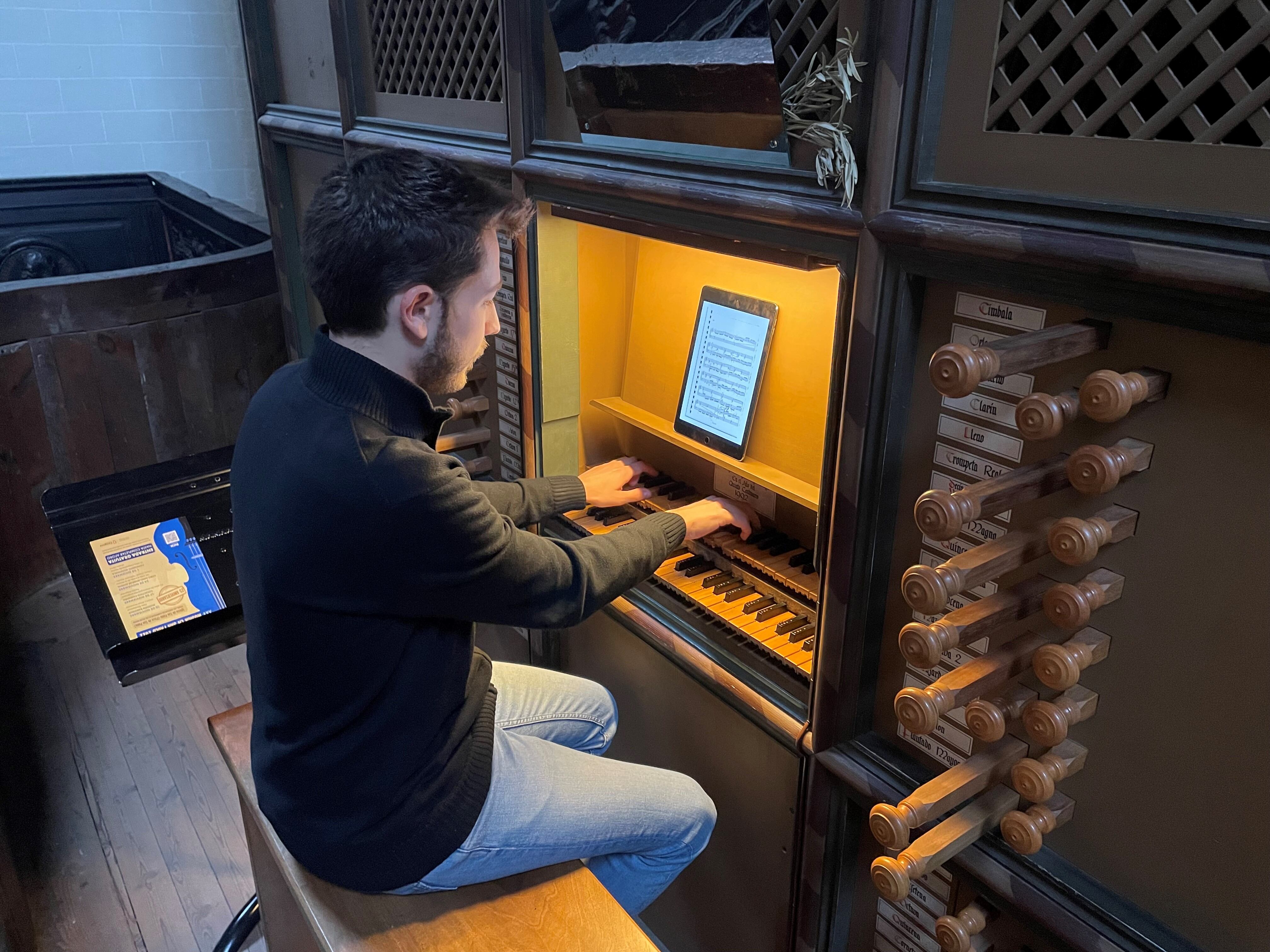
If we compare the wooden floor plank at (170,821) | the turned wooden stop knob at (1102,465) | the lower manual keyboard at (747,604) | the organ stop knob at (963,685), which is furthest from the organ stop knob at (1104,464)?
the wooden floor plank at (170,821)

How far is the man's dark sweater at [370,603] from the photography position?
3.91 ft

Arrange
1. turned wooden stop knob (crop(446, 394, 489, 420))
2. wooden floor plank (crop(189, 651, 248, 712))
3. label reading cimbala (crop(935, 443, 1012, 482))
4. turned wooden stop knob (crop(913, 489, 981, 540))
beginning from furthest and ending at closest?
1. wooden floor plank (crop(189, 651, 248, 712))
2. turned wooden stop knob (crop(446, 394, 489, 420))
3. label reading cimbala (crop(935, 443, 1012, 482))
4. turned wooden stop knob (crop(913, 489, 981, 540))

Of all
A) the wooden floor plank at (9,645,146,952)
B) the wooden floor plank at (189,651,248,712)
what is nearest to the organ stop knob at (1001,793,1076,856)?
the wooden floor plank at (9,645,146,952)

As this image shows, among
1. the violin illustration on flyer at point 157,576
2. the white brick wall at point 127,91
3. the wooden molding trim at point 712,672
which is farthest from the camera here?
the white brick wall at point 127,91

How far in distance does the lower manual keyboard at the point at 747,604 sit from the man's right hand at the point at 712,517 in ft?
0.32

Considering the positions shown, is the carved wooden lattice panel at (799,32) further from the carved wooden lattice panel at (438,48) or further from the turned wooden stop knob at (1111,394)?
the carved wooden lattice panel at (438,48)

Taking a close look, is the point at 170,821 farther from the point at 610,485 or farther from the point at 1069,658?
the point at 1069,658

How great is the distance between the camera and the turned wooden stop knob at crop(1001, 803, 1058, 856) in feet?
3.55

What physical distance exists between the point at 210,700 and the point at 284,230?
1.48m

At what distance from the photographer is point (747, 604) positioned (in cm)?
174

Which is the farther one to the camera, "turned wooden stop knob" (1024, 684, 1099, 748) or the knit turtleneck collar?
the knit turtleneck collar

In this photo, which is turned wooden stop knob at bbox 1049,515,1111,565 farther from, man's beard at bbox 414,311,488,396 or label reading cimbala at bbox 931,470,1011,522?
man's beard at bbox 414,311,488,396

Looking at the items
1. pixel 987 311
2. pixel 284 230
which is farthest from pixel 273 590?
pixel 284 230

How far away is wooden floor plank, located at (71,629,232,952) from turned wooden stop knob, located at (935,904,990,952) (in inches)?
63.5
